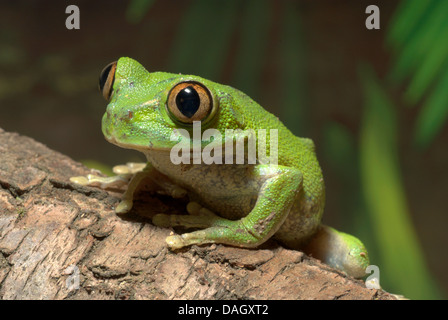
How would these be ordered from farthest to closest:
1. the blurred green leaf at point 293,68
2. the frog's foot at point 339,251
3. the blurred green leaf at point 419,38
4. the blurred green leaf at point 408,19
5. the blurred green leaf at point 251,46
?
1. the blurred green leaf at point 293,68
2. the blurred green leaf at point 251,46
3. the blurred green leaf at point 408,19
4. the blurred green leaf at point 419,38
5. the frog's foot at point 339,251

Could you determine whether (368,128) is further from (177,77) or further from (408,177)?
(177,77)

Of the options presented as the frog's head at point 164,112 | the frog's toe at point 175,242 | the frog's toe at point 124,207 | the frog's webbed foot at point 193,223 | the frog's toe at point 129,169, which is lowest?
the frog's toe at point 175,242

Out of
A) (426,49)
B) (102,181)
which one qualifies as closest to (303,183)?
(102,181)

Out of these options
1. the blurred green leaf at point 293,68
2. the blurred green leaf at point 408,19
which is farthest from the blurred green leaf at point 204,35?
the blurred green leaf at point 408,19

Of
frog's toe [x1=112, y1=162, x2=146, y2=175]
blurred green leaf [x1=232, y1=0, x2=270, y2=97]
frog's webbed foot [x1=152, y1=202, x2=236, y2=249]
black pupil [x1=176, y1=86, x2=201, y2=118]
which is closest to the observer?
black pupil [x1=176, y1=86, x2=201, y2=118]

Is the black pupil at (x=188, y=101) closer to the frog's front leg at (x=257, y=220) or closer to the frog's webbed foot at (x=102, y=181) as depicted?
the frog's front leg at (x=257, y=220)

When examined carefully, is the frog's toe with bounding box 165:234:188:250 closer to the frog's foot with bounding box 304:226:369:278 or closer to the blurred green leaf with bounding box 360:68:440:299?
the frog's foot with bounding box 304:226:369:278

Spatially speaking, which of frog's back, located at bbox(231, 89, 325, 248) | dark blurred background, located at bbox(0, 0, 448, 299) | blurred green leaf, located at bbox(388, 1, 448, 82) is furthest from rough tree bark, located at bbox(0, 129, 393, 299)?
dark blurred background, located at bbox(0, 0, 448, 299)
